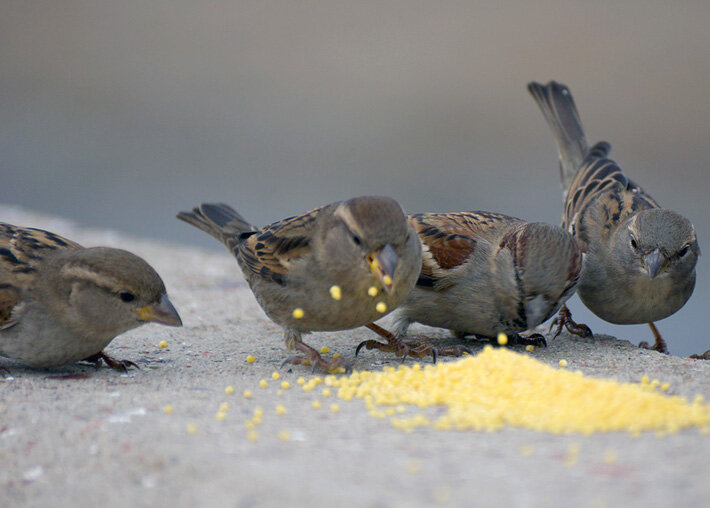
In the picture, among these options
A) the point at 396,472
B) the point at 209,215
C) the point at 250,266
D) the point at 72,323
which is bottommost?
the point at 396,472

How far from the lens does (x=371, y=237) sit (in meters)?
3.90

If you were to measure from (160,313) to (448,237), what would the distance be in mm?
1867

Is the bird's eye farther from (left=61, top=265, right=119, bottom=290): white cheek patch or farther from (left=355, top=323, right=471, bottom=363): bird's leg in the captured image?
(left=355, top=323, right=471, bottom=363): bird's leg

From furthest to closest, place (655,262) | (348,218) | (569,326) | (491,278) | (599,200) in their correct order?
(599,200) < (569,326) < (655,262) < (491,278) < (348,218)

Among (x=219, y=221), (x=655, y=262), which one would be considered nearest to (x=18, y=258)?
(x=219, y=221)

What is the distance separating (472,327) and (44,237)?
2.58 m

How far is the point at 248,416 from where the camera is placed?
336 cm

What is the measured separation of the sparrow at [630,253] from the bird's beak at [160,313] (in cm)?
265

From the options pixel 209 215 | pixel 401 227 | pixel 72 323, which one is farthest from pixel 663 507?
pixel 209 215

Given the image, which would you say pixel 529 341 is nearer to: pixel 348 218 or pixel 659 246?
pixel 659 246

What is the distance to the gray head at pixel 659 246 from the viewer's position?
4832 mm

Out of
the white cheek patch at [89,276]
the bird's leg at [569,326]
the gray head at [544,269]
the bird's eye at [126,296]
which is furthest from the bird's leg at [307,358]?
the bird's leg at [569,326]

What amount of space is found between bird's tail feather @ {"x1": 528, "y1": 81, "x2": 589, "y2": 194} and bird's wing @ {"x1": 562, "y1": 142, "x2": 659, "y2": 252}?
0.22m

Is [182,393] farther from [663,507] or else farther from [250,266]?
[663,507]
